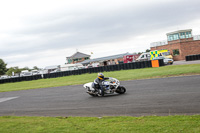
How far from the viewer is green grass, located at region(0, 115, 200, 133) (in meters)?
6.20

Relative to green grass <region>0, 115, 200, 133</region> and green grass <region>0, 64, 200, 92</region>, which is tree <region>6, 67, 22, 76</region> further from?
green grass <region>0, 115, 200, 133</region>

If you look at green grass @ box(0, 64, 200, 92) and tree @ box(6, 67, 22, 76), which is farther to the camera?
tree @ box(6, 67, 22, 76)

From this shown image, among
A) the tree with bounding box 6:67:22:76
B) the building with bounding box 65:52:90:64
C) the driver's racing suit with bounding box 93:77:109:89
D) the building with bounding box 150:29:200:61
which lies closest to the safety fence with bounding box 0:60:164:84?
the building with bounding box 150:29:200:61

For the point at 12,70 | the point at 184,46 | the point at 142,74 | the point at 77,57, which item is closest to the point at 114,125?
the point at 142,74

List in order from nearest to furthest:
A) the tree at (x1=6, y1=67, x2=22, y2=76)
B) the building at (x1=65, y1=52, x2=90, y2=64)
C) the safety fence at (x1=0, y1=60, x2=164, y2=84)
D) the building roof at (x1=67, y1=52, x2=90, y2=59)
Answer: the safety fence at (x1=0, y1=60, x2=164, y2=84), the tree at (x1=6, y1=67, x2=22, y2=76), the building at (x1=65, y1=52, x2=90, y2=64), the building roof at (x1=67, y1=52, x2=90, y2=59)

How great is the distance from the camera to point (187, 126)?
241 inches

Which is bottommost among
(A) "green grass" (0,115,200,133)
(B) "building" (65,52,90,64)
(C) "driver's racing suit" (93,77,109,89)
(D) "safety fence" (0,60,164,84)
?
(A) "green grass" (0,115,200,133)

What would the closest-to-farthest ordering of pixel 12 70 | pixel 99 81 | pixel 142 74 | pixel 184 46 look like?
pixel 99 81, pixel 142 74, pixel 184 46, pixel 12 70

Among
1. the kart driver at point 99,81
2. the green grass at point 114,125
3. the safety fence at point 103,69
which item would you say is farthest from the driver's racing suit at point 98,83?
the safety fence at point 103,69

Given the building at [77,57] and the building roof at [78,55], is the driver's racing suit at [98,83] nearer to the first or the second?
the building at [77,57]

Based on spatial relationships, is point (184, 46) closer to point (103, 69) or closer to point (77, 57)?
point (103, 69)

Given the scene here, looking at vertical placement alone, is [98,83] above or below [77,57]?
below

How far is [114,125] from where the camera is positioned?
7113 mm

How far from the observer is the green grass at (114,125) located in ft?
20.3
